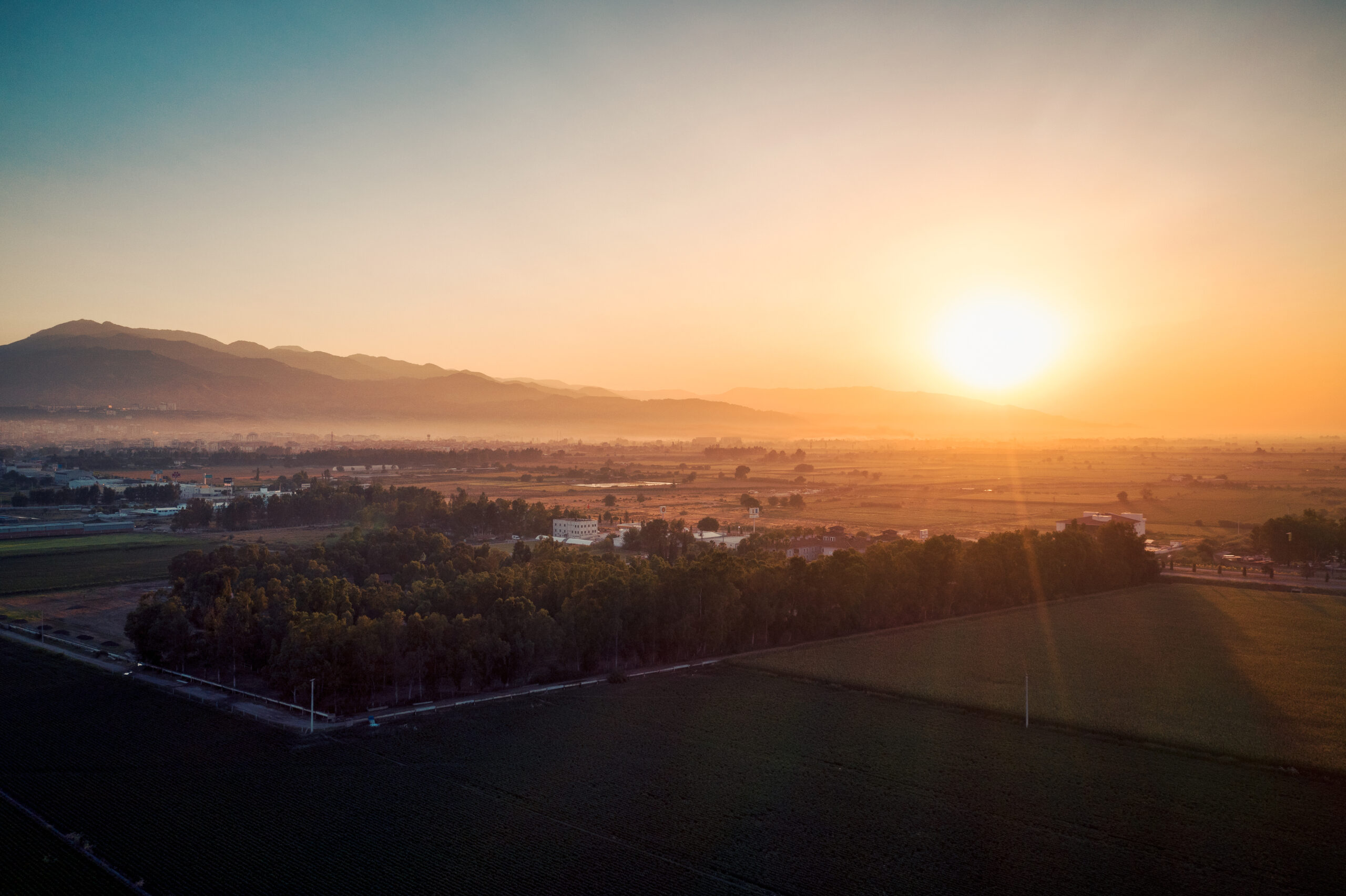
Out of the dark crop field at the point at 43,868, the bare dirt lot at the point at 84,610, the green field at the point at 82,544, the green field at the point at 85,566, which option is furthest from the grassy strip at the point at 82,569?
the dark crop field at the point at 43,868

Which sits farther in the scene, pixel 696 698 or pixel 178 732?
pixel 696 698

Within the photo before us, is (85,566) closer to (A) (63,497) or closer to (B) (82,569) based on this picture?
(B) (82,569)

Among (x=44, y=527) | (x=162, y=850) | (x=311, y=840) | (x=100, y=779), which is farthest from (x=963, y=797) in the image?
(x=44, y=527)

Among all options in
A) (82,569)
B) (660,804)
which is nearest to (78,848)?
(660,804)

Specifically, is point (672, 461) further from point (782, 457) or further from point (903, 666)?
point (903, 666)

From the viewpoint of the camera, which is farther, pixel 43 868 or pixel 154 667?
pixel 154 667

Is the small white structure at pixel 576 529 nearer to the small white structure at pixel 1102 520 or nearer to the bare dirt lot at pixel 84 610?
the bare dirt lot at pixel 84 610
